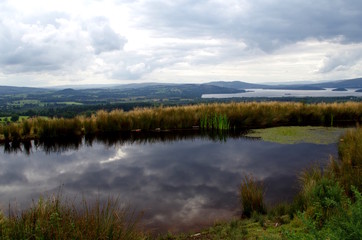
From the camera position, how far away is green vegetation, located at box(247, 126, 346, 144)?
1095 centimetres

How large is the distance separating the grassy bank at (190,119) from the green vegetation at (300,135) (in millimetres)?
1673

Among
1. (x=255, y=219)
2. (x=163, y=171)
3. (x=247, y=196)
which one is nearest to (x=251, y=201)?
(x=247, y=196)

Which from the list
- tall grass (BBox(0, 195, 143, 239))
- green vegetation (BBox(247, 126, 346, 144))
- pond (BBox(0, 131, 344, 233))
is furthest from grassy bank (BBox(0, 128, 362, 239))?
green vegetation (BBox(247, 126, 346, 144))

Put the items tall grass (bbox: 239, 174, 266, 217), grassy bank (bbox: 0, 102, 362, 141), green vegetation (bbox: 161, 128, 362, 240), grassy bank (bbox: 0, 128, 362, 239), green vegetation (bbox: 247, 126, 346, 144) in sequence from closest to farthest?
grassy bank (bbox: 0, 128, 362, 239) < green vegetation (bbox: 161, 128, 362, 240) < tall grass (bbox: 239, 174, 266, 217) < green vegetation (bbox: 247, 126, 346, 144) < grassy bank (bbox: 0, 102, 362, 141)

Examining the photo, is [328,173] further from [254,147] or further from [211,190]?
[254,147]

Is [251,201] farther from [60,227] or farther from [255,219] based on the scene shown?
[60,227]

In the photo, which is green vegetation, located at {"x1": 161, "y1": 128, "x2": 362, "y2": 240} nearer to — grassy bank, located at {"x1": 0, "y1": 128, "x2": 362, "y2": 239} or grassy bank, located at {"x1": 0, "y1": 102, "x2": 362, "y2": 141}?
grassy bank, located at {"x1": 0, "y1": 128, "x2": 362, "y2": 239}

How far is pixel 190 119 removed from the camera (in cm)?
1443

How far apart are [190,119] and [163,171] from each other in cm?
668

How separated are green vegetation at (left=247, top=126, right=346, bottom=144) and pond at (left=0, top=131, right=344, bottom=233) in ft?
1.95

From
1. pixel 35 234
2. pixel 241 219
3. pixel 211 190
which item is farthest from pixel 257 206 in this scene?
pixel 35 234

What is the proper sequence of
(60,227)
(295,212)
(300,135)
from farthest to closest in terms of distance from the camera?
1. (300,135)
2. (295,212)
3. (60,227)

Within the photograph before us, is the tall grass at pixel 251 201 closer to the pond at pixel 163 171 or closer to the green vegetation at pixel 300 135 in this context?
the pond at pixel 163 171

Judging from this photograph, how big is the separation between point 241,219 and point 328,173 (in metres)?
2.16
